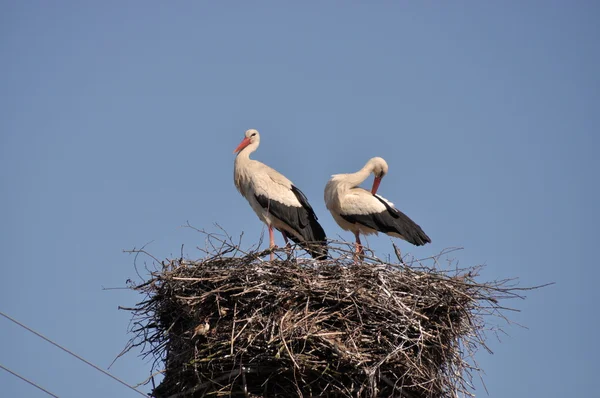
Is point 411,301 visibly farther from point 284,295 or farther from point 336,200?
point 336,200

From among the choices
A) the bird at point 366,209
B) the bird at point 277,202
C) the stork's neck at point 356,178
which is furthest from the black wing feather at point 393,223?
the bird at point 277,202

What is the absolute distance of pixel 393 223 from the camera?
11438 millimetres

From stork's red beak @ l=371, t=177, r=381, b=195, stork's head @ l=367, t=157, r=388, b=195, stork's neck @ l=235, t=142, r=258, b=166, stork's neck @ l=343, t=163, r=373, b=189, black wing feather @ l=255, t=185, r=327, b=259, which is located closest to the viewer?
black wing feather @ l=255, t=185, r=327, b=259

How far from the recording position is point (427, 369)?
7977 mm

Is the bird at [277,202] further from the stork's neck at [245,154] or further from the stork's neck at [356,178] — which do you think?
the stork's neck at [356,178]

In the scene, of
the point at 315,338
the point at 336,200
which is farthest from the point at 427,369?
the point at 336,200

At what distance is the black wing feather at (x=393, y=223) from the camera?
1140 centimetres

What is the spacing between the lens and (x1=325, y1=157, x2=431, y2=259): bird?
1145 centimetres

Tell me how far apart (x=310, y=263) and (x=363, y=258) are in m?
0.58

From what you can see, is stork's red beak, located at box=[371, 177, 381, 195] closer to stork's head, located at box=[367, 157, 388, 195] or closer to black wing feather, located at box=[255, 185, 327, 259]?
stork's head, located at box=[367, 157, 388, 195]

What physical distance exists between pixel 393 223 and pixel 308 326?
3797 millimetres

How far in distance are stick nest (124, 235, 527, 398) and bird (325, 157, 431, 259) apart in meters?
2.55

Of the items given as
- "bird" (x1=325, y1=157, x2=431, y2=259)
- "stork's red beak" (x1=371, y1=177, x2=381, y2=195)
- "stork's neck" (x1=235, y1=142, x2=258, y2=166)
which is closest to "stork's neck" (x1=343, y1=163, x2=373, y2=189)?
"bird" (x1=325, y1=157, x2=431, y2=259)

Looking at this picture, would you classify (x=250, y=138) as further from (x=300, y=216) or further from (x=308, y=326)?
(x=308, y=326)
